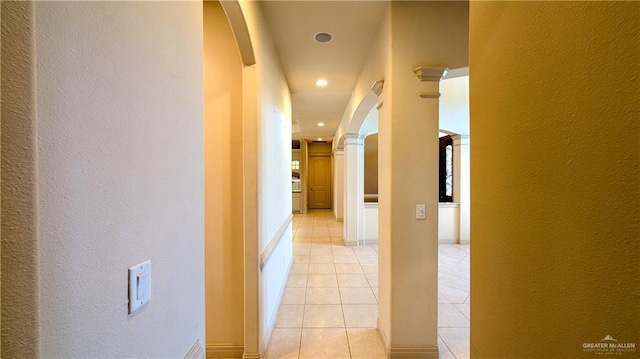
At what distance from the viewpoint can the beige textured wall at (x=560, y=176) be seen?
45 centimetres

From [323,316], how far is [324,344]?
1.44 ft

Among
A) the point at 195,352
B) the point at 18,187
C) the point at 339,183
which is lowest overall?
the point at 195,352

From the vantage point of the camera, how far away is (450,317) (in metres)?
2.66

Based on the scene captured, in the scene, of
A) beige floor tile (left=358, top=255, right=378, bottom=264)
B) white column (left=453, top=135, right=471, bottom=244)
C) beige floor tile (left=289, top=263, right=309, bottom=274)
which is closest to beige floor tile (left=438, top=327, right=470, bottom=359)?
beige floor tile (left=358, top=255, right=378, bottom=264)

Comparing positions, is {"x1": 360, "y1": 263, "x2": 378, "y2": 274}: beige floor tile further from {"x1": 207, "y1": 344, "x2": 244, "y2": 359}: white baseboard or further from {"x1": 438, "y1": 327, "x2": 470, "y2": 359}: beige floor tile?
{"x1": 207, "y1": 344, "x2": 244, "y2": 359}: white baseboard

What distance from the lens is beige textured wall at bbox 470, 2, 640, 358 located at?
0.45 m

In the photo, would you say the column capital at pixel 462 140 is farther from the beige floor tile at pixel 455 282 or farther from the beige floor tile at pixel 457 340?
the beige floor tile at pixel 457 340

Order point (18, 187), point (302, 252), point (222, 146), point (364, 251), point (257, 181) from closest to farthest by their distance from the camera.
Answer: point (18, 187) < point (257, 181) < point (222, 146) < point (302, 252) < point (364, 251)

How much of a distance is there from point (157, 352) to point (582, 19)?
128 cm

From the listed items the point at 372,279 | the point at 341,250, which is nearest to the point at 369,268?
the point at 372,279

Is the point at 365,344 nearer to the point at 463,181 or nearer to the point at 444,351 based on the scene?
the point at 444,351

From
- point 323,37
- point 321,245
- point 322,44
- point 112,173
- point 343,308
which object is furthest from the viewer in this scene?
point 321,245

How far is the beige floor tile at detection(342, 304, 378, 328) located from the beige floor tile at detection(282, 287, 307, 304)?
0.54 m

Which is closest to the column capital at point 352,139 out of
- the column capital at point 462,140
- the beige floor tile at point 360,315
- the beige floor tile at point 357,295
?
the column capital at point 462,140
